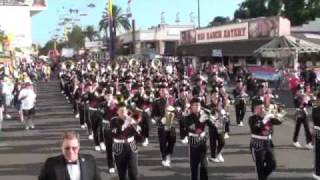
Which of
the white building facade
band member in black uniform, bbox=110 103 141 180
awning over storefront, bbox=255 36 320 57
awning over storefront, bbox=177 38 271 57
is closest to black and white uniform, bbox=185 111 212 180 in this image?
band member in black uniform, bbox=110 103 141 180

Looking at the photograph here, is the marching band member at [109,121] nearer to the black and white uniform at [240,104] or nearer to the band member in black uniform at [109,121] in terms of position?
the band member in black uniform at [109,121]

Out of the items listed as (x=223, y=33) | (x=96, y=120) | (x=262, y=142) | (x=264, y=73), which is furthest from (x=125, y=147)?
(x=223, y=33)

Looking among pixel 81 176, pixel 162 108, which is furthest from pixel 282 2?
pixel 81 176

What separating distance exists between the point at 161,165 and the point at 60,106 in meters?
18.4

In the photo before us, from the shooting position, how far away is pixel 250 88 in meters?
27.1

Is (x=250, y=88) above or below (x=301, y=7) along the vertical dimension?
below

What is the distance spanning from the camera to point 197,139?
34.2 feet

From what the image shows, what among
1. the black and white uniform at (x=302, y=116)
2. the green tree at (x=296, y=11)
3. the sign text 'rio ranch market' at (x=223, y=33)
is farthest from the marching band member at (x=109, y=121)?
the green tree at (x=296, y=11)

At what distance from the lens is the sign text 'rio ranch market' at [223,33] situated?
47406mm

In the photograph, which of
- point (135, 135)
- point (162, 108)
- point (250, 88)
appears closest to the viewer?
point (135, 135)

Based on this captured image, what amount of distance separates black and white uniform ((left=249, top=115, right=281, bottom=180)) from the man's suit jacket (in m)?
4.95

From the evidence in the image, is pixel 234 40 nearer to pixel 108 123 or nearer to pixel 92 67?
pixel 92 67

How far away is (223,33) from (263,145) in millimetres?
43062

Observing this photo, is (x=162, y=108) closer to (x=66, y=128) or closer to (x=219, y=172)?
(x=219, y=172)
